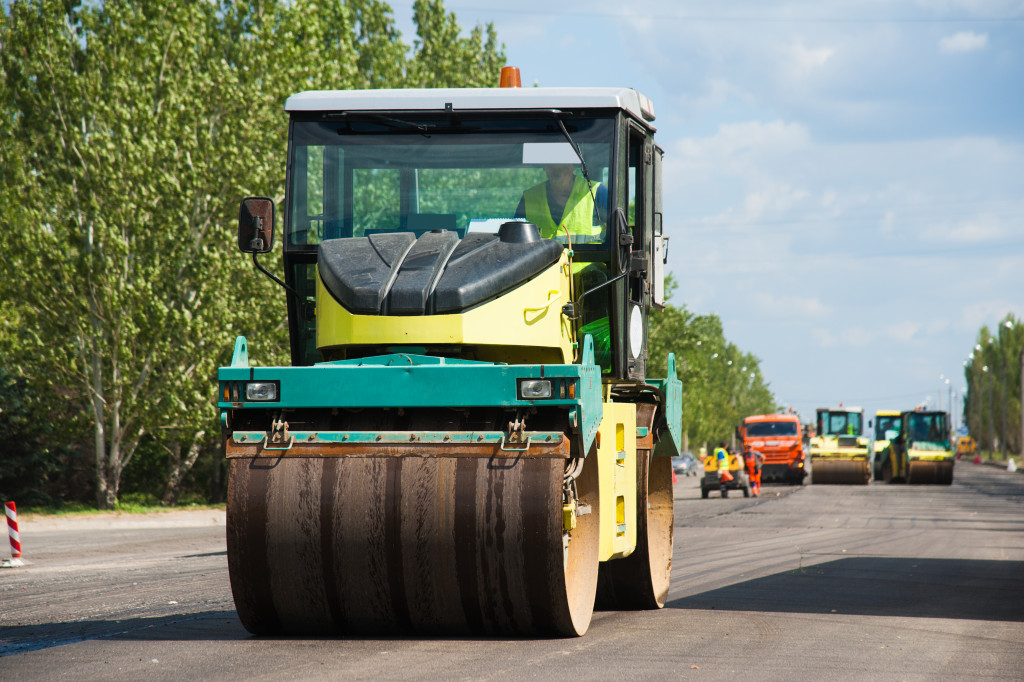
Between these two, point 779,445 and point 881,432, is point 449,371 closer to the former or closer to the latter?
point 779,445

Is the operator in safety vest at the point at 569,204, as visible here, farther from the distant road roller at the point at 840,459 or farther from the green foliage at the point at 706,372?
the distant road roller at the point at 840,459

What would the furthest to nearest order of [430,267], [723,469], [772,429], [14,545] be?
1. [772,429]
2. [723,469]
3. [14,545]
4. [430,267]

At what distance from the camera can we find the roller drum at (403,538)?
7.15 meters

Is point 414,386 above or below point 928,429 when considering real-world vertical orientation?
above

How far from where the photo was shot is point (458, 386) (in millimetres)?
7250

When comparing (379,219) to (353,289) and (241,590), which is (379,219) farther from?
(241,590)

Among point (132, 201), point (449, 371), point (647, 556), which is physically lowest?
point (647, 556)

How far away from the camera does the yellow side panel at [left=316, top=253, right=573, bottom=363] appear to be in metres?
7.77

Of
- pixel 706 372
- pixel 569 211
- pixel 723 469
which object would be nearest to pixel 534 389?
pixel 569 211

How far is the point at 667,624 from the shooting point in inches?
364

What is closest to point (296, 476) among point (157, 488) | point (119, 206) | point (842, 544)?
point (842, 544)

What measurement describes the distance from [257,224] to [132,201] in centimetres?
2138

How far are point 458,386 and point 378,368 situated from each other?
1.58ft

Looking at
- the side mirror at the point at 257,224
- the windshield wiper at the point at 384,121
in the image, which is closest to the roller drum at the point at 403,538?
the side mirror at the point at 257,224
